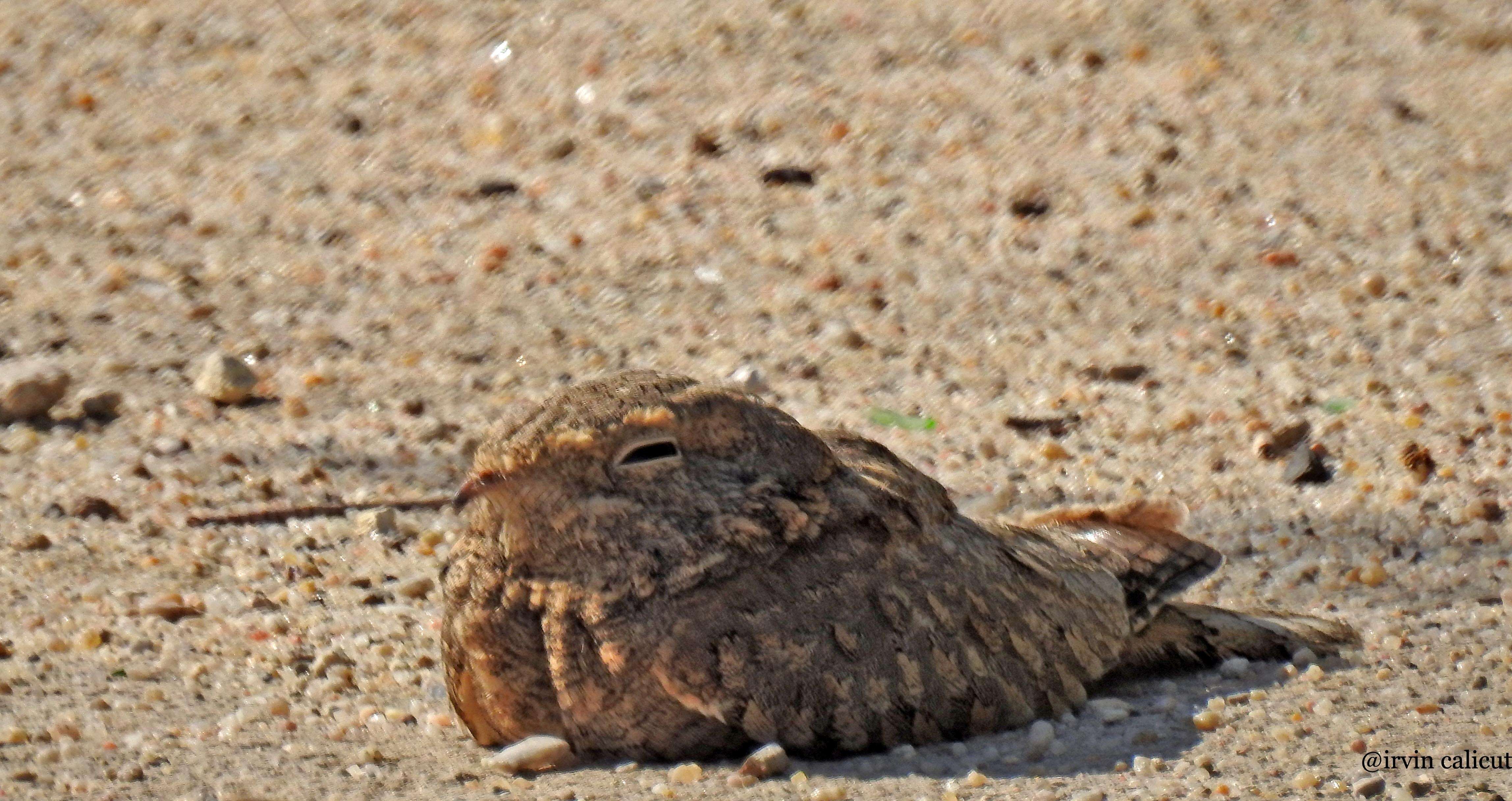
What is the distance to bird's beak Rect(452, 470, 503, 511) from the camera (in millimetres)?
2881

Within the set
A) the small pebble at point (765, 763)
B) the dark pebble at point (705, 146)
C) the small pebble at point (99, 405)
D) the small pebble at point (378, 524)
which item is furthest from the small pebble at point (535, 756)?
the dark pebble at point (705, 146)

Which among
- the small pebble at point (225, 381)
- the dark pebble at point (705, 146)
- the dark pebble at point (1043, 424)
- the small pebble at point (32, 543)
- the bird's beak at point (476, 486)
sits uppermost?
the bird's beak at point (476, 486)

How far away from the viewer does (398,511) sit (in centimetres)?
446

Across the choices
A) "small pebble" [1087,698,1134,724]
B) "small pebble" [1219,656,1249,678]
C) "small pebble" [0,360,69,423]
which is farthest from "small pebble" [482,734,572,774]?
"small pebble" [0,360,69,423]

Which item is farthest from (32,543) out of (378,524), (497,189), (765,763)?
(497,189)

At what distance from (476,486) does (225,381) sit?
2.44 meters

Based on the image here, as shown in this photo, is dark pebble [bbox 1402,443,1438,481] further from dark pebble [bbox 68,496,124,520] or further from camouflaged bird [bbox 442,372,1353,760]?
dark pebble [bbox 68,496,124,520]

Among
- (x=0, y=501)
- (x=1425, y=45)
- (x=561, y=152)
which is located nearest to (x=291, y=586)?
(x=0, y=501)

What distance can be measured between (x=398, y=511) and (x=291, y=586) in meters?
0.47

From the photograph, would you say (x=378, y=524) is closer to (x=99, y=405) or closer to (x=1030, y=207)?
(x=99, y=405)

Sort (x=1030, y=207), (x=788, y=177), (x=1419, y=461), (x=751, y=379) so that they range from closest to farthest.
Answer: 1. (x=1419, y=461)
2. (x=751, y=379)
3. (x=1030, y=207)
4. (x=788, y=177)

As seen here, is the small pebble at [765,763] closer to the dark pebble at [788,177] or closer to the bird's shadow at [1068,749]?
the bird's shadow at [1068,749]

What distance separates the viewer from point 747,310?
5.54m

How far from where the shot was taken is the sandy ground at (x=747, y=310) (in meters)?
3.23
